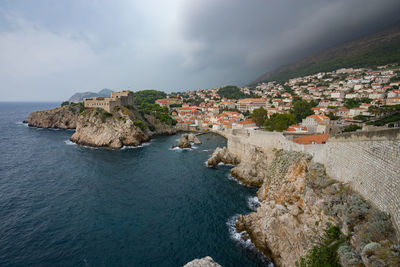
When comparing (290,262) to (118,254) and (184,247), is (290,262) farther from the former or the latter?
(118,254)

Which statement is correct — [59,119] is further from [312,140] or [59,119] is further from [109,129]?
[312,140]

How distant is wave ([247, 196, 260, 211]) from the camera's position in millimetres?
18453

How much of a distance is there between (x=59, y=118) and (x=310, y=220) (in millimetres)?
75737

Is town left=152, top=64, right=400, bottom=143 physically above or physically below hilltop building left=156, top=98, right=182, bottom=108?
below

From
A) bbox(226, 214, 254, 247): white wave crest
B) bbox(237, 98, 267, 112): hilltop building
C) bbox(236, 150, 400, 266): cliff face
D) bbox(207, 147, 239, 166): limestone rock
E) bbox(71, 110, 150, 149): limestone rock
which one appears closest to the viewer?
bbox(236, 150, 400, 266): cliff face

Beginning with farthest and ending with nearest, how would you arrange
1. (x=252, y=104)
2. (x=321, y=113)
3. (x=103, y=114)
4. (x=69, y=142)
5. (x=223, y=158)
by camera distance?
1. (x=252, y=104)
2. (x=103, y=114)
3. (x=321, y=113)
4. (x=69, y=142)
5. (x=223, y=158)

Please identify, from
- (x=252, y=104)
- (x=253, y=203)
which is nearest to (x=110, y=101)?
(x=253, y=203)

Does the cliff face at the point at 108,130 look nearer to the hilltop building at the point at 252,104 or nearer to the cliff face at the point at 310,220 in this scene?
the cliff face at the point at 310,220

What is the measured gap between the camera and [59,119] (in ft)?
210

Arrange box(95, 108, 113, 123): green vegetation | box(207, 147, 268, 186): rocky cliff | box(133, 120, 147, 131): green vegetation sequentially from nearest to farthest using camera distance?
box(207, 147, 268, 186): rocky cliff, box(95, 108, 113, 123): green vegetation, box(133, 120, 147, 131): green vegetation

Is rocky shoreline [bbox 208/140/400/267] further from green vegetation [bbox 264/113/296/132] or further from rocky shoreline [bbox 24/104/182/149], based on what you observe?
rocky shoreline [bbox 24/104/182/149]

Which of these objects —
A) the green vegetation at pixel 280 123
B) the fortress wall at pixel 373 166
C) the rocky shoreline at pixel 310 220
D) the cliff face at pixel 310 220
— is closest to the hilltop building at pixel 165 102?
the green vegetation at pixel 280 123

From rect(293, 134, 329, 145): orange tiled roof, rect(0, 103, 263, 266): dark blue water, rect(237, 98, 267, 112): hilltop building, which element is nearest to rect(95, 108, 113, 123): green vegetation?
rect(0, 103, 263, 266): dark blue water

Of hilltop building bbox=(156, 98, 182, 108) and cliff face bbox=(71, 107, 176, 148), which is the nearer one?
cliff face bbox=(71, 107, 176, 148)
